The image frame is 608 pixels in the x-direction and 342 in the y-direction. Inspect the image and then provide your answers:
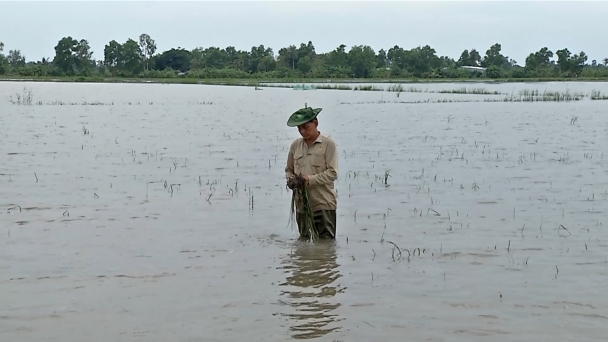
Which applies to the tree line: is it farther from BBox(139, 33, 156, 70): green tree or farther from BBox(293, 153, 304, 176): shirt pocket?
BBox(293, 153, 304, 176): shirt pocket

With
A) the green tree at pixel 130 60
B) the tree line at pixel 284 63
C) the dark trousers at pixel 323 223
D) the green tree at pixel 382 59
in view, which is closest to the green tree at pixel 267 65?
the tree line at pixel 284 63

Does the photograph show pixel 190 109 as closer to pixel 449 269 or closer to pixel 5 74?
pixel 449 269

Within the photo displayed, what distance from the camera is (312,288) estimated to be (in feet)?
21.7

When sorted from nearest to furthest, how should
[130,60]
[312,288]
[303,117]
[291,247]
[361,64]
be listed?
[312,288]
[303,117]
[291,247]
[361,64]
[130,60]

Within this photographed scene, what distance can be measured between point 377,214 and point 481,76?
311 ft

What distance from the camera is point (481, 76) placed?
101 m

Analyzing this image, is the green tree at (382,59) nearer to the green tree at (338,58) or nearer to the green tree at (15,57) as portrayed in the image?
the green tree at (338,58)

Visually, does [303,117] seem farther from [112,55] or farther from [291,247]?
[112,55]

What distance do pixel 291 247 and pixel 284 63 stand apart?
115 m

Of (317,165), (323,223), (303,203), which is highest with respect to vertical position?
(317,165)

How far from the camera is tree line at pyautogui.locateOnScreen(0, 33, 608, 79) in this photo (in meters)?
98.9

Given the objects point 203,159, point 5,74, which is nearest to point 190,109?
point 203,159

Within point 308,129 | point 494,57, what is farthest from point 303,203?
point 494,57

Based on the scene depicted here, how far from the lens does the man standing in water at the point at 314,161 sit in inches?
275
